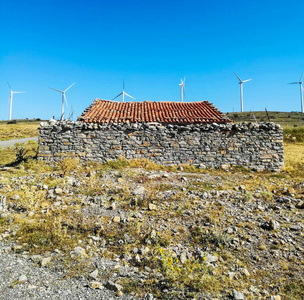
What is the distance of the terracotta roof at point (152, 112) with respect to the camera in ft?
45.2

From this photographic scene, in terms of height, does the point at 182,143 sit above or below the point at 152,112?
below

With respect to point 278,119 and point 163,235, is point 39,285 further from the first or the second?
point 278,119

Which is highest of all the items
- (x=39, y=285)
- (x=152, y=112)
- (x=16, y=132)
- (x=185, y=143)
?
(x=16, y=132)

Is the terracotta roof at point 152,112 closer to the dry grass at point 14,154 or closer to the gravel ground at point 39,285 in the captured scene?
the dry grass at point 14,154

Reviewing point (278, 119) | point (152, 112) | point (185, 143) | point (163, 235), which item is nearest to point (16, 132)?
point (152, 112)

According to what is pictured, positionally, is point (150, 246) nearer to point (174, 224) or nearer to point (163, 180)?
point (174, 224)

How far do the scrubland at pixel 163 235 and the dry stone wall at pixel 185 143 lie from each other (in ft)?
9.96

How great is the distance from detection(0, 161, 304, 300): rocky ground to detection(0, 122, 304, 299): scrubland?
0.06 feet

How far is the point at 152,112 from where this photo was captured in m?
15.8

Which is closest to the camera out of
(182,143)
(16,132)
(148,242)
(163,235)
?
(148,242)

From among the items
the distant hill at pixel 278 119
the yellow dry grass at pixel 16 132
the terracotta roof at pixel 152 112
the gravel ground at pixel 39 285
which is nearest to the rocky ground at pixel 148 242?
the gravel ground at pixel 39 285

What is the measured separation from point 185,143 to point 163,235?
7.21 meters

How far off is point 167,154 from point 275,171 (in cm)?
568

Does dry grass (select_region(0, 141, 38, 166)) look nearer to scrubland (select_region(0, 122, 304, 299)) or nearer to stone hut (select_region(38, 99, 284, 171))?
stone hut (select_region(38, 99, 284, 171))
